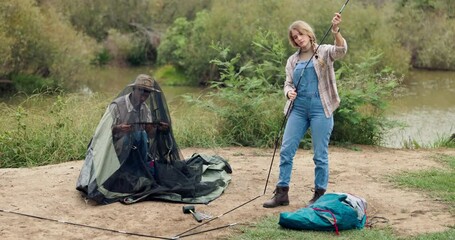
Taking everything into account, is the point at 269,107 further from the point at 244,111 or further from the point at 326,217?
the point at 326,217

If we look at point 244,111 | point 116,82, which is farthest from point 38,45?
point 244,111

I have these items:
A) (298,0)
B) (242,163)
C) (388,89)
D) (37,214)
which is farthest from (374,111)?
(298,0)

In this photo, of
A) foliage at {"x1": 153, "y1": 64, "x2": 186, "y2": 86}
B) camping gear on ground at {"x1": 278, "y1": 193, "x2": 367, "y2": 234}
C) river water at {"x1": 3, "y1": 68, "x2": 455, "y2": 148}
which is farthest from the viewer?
foliage at {"x1": 153, "y1": 64, "x2": 186, "y2": 86}

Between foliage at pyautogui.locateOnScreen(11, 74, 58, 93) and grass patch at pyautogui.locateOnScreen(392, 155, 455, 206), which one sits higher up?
grass patch at pyautogui.locateOnScreen(392, 155, 455, 206)

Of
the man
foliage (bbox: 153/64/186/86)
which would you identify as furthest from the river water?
the man

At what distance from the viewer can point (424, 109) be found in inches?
784

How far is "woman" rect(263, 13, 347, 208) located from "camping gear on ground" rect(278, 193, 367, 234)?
23.4 inches

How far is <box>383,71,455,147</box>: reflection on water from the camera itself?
12.2 meters

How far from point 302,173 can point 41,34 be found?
1864cm

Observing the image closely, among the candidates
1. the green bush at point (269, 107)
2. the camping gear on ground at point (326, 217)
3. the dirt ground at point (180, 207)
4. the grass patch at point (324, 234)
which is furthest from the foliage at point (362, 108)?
the grass patch at point (324, 234)

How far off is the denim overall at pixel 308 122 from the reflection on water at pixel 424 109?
4943 millimetres

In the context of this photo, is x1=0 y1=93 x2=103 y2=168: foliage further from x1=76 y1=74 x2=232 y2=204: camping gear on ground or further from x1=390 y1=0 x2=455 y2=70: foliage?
x1=390 y1=0 x2=455 y2=70: foliage

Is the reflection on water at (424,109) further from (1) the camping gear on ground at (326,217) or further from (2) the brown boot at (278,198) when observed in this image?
(1) the camping gear on ground at (326,217)

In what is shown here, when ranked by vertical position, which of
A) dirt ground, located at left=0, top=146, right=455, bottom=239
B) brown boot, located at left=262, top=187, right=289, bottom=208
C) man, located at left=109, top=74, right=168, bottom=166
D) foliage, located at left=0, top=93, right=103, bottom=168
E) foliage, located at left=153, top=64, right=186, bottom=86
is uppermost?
man, located at left=109, top=74, right=168, bottom=166
